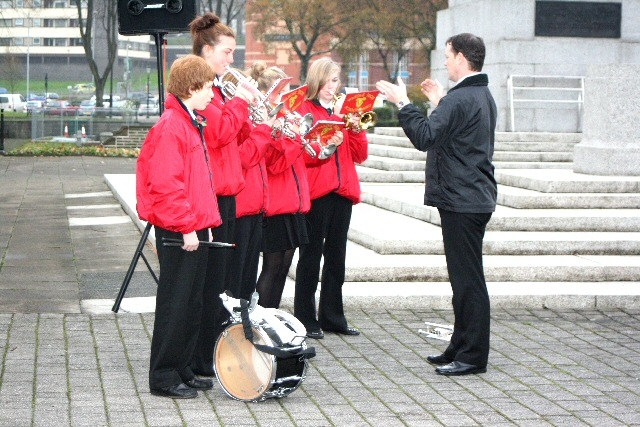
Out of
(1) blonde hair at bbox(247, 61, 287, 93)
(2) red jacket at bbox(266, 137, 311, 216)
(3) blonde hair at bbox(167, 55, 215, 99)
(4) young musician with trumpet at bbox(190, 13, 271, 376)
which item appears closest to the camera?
(3) blonde hair at bbox(167, 55, 215, 99)

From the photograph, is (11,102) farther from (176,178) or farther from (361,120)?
(176,178)

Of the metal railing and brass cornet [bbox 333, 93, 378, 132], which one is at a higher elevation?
the metal railing

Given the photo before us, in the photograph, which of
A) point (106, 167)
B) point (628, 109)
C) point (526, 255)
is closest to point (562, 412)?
point (526, 255)

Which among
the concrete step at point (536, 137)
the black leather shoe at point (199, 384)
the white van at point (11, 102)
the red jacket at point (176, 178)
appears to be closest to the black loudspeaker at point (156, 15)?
the red jacket at point (176, 178)

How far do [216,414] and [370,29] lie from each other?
5439cm

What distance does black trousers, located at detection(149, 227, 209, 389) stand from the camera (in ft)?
21.5

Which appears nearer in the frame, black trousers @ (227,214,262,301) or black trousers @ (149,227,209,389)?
black trousers @ (149,227,209,389)

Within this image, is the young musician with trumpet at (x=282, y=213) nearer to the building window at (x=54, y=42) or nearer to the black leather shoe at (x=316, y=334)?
the black leather shoe at (x=316, y=334)

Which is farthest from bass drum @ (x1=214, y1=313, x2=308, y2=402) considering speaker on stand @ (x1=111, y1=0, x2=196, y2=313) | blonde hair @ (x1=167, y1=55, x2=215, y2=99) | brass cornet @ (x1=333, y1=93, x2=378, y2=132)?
speaker on stand @ (x1=111, y1=0, x2=196, y2=313)

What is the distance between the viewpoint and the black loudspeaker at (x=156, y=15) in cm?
993

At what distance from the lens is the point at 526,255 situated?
1100 centimetres

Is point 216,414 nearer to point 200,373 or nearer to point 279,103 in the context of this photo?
point 200,373

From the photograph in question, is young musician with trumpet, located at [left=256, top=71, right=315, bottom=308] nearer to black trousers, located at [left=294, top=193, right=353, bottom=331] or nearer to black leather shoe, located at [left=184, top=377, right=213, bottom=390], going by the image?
black trousers, located at [left=294, top=193, right=353, bottom=331]

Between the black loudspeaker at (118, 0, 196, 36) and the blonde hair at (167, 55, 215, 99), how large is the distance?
352cm
